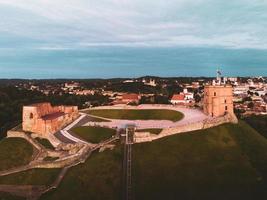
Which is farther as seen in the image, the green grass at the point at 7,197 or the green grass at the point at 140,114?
the green grass at the point at 140,114

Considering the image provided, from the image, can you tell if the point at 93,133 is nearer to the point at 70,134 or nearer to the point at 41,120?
the point at 70,134

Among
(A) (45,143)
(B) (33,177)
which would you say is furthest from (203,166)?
(A) (45,143)

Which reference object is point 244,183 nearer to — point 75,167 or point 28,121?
point 75,167

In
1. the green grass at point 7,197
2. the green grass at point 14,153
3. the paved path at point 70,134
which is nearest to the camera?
the green grass at point 7,197

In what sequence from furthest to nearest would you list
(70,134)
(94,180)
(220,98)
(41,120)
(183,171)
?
(220,98) → (41,120) → (70,134) → (183,171) → (94,180)

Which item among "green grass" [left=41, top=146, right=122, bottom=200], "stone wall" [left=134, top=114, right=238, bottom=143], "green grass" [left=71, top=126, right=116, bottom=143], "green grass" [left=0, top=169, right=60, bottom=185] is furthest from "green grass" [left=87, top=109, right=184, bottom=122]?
"green grass" [left=0, top=169, right=60, bottom=185]

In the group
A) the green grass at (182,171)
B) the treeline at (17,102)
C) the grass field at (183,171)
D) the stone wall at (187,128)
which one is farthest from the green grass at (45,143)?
the treeline at (17,102)

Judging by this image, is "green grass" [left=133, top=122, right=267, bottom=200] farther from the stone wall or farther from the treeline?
the treeline

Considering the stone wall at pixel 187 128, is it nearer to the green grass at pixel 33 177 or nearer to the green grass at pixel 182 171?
the green grass at pixel 182 171
